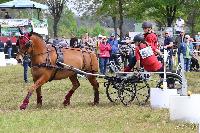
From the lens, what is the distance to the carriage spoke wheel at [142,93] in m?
15.5

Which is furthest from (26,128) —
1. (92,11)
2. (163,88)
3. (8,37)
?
(92,11)

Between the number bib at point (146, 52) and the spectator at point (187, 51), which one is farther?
the spectator at point (187, 51)

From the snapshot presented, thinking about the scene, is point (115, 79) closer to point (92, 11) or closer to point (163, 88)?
point (163, 88)

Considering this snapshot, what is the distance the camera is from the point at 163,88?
14.1 m

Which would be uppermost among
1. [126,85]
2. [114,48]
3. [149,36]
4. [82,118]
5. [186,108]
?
[149,36]

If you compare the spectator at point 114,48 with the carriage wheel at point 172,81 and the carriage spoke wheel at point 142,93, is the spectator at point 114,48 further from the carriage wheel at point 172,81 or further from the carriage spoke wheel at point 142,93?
the carriage wheel at point 172,81

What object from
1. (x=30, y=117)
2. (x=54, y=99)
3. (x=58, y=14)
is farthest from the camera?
(x=58, y=14)

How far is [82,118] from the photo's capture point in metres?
12.4

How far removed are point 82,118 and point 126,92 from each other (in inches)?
129

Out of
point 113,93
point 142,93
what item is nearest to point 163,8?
point 142,93

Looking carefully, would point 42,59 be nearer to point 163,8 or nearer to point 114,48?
point 114,48

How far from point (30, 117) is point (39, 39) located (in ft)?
10.3

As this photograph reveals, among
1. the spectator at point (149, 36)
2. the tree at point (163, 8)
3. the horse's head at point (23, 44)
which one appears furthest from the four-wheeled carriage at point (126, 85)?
the tree at point (163, 8)

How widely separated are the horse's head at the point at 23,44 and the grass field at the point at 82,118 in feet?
4.38
